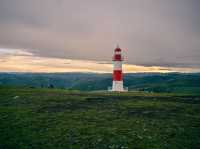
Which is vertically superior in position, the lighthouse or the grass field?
the lighthouse

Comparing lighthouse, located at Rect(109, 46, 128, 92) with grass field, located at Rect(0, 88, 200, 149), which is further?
lighthouse, located at Rect(109, 46, 128, 92)

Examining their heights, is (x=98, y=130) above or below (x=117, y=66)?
below

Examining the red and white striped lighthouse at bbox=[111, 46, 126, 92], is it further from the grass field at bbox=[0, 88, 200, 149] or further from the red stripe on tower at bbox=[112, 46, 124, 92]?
the grass field at bbox=[0, 88, 200, 149]

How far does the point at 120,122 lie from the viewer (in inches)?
984

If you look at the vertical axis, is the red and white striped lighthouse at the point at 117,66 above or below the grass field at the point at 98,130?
above

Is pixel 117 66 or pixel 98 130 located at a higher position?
pixel 117 66

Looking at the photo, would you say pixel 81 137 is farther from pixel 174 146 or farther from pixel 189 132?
pixel 189 132

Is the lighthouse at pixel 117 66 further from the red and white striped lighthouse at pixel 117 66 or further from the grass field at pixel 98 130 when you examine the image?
the grass field at pixel 98 130

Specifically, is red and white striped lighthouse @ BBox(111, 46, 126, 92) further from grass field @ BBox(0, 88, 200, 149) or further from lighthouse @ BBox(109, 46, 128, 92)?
grass field @ BBox(0, 88, 200, 149)

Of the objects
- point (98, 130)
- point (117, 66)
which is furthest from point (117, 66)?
point (98, 130)

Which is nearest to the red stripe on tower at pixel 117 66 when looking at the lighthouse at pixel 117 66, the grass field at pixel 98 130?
the lighthouse at pixel 117 66

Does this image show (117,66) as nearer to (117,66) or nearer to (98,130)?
(117,66)

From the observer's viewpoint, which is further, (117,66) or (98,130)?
(117,66)

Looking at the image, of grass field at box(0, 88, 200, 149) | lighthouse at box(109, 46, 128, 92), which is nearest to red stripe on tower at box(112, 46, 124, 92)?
lighthouse at box(109, 46, 128, 92)
